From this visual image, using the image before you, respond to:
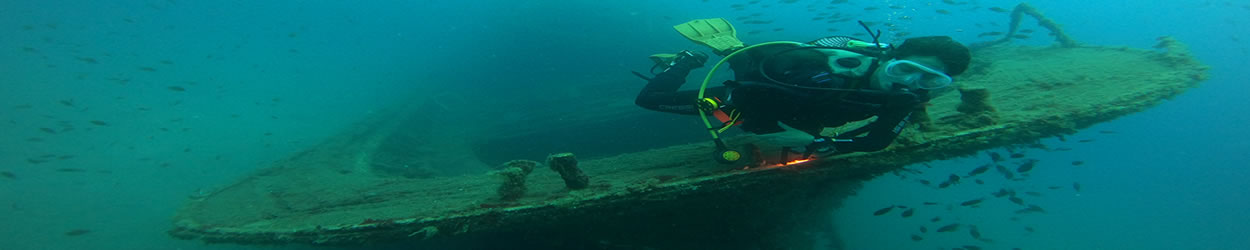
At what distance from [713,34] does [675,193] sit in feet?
8.69

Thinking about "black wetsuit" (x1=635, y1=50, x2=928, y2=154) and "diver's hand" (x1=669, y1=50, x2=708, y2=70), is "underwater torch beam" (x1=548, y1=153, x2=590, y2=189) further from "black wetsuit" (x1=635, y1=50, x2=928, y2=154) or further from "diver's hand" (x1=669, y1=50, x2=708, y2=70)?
"diver's hand" (x1=669, y1=50, x2=708, y2=70)

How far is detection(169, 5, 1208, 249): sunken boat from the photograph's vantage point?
3.27 metres

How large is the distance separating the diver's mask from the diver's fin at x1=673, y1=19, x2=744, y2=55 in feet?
6.23

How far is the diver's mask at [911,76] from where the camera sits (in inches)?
105

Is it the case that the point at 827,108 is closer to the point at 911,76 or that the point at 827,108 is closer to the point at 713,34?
the point at 911,76

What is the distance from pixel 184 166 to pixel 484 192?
2076 cm

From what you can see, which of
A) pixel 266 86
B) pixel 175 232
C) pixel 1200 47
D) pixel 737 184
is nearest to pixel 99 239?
pixel 175 232

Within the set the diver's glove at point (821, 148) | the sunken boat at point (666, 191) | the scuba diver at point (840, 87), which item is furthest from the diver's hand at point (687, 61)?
the diver's glove at point (821, 148)

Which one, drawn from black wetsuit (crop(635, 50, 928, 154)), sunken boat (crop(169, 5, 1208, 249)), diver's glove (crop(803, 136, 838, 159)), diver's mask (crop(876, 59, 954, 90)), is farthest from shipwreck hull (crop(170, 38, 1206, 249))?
diver's mask (crop(876, 59, 954, 90))

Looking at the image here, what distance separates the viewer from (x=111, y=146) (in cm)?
2205

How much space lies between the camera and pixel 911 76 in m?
2.71

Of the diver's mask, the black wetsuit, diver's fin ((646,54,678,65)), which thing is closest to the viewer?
the diver's mask

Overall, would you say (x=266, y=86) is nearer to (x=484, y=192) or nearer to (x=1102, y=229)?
(x=484, y=192)

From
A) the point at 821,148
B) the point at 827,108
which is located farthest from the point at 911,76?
the point at 821,148
